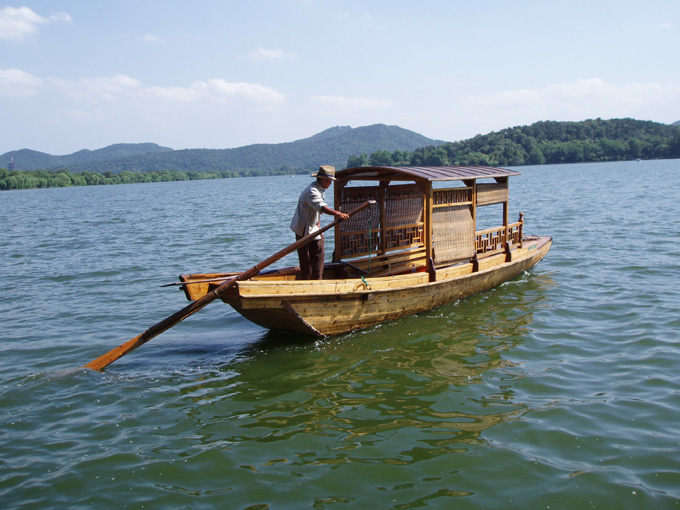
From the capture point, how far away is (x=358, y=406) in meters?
6.36

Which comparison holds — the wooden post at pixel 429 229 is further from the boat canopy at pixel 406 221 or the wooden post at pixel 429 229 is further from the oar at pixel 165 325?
the oar at pixel 165 325

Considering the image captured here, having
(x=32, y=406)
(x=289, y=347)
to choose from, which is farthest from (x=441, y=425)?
(x=32, y=406)

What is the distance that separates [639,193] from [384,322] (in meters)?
31.4

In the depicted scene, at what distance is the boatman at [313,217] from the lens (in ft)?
26.7

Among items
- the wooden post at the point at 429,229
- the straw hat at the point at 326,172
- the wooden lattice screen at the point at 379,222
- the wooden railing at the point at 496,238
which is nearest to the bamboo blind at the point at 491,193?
the wooden railing at the point at 496,238

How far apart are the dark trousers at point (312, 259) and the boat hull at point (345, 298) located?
0.65 m

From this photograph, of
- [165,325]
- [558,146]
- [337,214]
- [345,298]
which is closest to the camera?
[165,325]

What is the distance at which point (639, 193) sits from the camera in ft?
113

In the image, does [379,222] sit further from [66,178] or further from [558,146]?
[66,178]

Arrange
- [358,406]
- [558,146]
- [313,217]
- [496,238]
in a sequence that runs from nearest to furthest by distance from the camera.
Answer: [358,406], [313,217], [496,238], [558,146]

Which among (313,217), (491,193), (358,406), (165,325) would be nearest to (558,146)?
(491,193)

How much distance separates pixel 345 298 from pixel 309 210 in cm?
143

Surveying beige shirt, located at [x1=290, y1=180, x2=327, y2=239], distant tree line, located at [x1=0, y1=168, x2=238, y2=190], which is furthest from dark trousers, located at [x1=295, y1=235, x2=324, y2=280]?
distant tree line, located at [x1=0, y1=168, x2=238, y2=190]

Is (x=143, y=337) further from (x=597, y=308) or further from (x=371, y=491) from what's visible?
(x=597, y=308)
